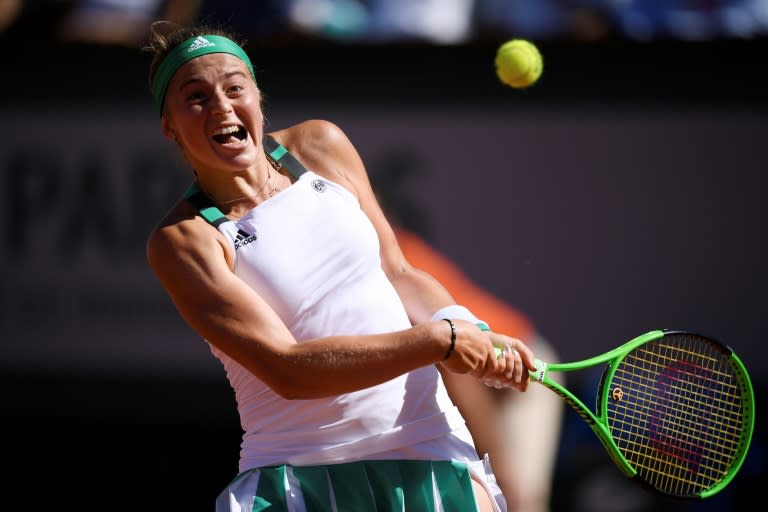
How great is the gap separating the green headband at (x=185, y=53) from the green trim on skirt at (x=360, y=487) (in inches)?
41.6

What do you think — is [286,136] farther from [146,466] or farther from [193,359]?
[146,466]

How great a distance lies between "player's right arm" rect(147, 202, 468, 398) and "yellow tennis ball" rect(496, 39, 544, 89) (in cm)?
117

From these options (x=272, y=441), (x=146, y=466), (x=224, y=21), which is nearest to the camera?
(x=272, y=441)

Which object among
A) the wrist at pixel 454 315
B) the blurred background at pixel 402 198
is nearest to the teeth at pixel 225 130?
the wrist at pixel 454 315

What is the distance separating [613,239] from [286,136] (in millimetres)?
3173

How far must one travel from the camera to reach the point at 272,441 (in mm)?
2756

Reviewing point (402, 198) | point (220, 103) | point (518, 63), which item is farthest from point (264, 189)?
point (402, 198)

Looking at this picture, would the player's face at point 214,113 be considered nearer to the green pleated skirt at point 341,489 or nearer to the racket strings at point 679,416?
the green pleated skirt at point 341,489

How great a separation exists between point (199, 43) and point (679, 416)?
197cm

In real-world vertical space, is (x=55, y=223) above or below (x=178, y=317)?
above

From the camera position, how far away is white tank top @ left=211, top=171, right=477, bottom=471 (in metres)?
2.73

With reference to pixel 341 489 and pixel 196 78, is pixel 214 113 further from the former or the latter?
pixel 341 489

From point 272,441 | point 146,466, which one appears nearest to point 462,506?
point 272,441

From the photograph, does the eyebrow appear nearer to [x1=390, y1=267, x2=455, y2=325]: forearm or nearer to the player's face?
the player's face
